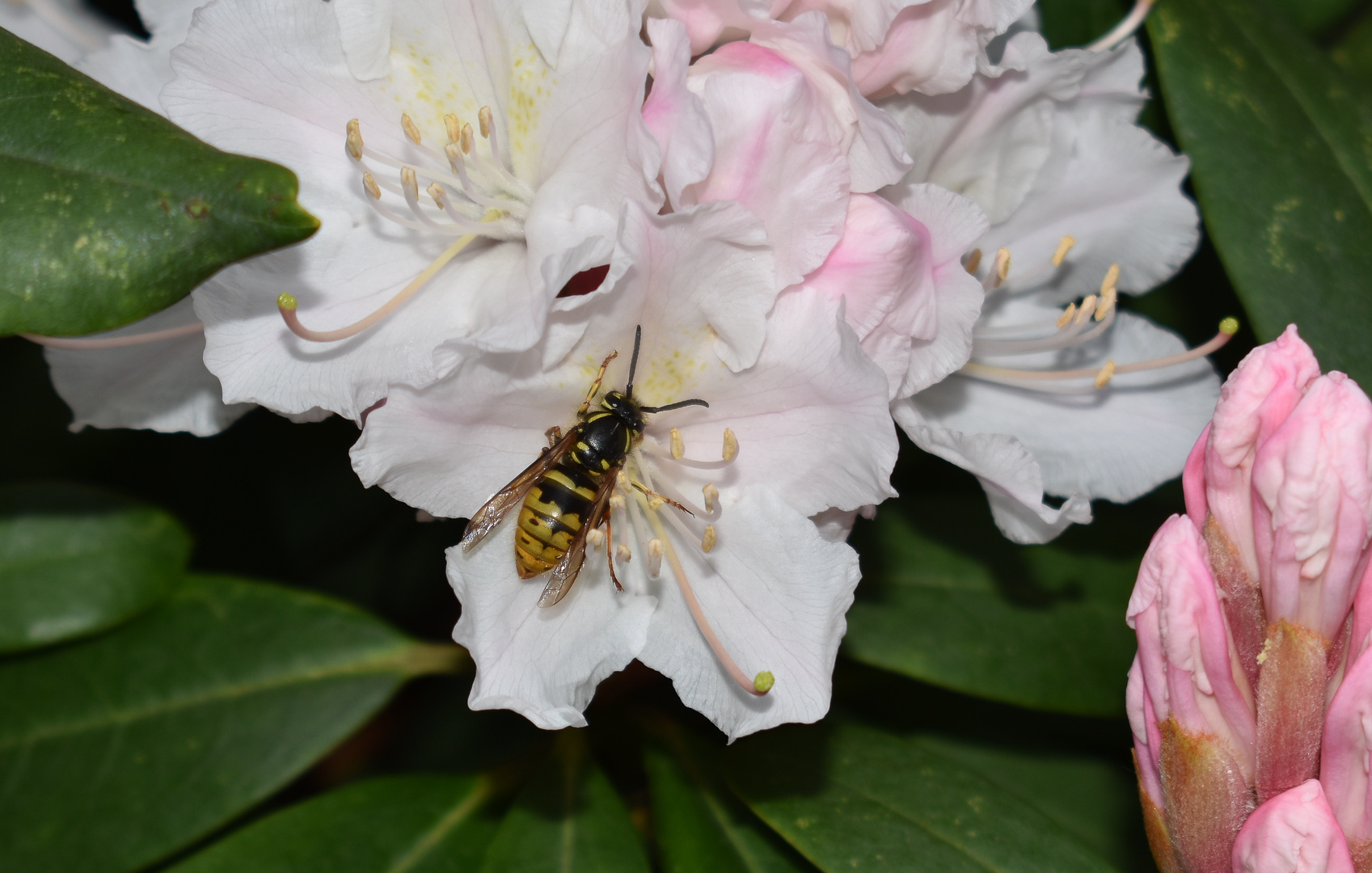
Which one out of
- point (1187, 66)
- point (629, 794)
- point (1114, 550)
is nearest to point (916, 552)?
point (1114, 550)

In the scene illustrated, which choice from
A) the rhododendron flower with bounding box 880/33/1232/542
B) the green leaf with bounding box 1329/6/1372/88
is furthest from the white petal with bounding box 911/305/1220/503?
the green leaf with bounding box 1329/6/1372/88

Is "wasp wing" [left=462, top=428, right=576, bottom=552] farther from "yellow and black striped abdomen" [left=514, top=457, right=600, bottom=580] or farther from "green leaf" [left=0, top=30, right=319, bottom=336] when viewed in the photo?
"green leaf" [left=0, top=30, right=319, bottom=336]

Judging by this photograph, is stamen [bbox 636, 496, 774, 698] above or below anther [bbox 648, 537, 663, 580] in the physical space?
below

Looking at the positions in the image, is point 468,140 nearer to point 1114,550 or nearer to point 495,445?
point 495,445

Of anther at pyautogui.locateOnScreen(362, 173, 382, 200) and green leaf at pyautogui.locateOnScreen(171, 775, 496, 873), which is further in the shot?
green leaf at pyautogui.locateOnScreen(171, 775, 496, 873)

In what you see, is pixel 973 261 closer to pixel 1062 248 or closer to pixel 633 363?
pixel 1062 248

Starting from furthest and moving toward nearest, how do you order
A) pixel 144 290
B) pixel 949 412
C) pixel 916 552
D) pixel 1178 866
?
pixel 916 552, pixel 949 412, pixel 1178 866, pixel 144 290

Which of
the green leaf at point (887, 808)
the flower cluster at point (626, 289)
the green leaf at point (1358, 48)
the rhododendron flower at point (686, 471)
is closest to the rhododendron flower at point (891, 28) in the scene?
the flower cluster at point (626, 289)
